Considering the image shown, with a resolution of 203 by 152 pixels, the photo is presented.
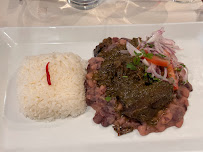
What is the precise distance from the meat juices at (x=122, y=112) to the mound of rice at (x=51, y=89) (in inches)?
10.1

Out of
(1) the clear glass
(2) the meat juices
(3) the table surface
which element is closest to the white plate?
(2) the meat juices

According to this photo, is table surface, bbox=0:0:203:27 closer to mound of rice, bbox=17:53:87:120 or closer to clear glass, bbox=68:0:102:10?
clear glass, bbox=68:0:102:10

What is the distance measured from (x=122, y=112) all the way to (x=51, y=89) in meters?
1.37

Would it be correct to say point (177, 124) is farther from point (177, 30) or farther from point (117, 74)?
point (177, 30)

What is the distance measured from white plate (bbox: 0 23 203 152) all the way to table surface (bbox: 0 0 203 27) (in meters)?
0.79

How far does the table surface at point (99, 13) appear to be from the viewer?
5.42 metres

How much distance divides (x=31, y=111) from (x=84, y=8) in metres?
3.23

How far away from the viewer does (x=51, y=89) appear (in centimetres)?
389

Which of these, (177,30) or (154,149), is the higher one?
(177,30)

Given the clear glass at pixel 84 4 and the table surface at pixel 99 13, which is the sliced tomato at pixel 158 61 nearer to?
the table surface at pixel 99 13

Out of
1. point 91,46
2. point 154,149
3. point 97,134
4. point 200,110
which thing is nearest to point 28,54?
point 91,46

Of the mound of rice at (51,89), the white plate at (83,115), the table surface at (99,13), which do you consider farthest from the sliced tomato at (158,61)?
the table surface at (99,13)

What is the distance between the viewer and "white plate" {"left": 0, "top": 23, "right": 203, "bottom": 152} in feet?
11.7

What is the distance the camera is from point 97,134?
12.2 ft
